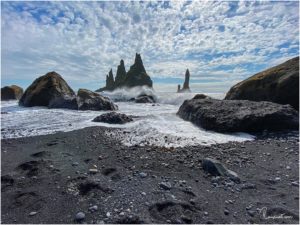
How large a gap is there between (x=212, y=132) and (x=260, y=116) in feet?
5.57

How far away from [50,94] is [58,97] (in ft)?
5.19

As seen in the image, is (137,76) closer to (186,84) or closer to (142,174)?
(186,84)

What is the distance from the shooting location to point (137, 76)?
71.1 metres

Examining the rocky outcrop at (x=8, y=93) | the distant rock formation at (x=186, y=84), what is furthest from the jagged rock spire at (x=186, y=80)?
the rocky outcrop at (x=8, y=93)

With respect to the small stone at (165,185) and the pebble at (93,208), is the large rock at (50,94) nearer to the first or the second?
the small stone at (165,185)

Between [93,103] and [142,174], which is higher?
[93,103]

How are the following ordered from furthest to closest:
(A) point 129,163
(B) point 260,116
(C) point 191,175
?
(B) point 260,116 < (A) point 129,163 < (C) point 191,175

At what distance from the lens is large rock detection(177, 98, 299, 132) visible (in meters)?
7.77

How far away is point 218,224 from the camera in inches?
119

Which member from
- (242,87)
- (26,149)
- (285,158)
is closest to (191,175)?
(285,158)

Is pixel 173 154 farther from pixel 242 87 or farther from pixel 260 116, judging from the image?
pixel 242 87

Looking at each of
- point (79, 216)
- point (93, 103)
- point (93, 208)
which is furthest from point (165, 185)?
point (93, 103)

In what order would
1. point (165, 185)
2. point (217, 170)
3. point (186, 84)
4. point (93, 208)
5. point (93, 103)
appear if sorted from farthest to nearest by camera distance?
point (186, 84)
point (93, 103)
point (217, 170)
point (165, 185)
point (93, 208)

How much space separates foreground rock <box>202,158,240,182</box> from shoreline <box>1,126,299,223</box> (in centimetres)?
12
